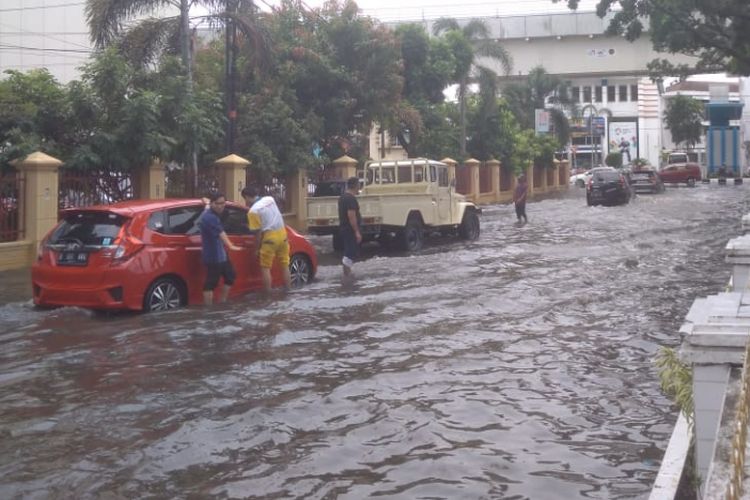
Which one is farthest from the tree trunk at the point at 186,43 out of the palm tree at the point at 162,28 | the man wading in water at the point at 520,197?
the man wading in water at the point at 520,197

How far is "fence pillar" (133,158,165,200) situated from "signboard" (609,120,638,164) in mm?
67712

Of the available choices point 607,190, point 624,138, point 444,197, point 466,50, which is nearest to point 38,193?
point 444,197

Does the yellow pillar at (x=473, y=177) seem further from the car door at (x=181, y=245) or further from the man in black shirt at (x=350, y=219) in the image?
the car door at (x=181, y=245)

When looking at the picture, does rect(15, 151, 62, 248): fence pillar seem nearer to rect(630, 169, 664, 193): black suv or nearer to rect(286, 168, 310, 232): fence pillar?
rect(286, 168, 310, 232): fence pillar

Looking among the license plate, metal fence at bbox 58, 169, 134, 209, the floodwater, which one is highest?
metal fence at bbox 58, 169, 134, 209

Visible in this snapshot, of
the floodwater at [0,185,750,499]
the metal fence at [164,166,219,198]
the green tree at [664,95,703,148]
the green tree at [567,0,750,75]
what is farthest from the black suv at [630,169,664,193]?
the green tree at [664,95,703,148]

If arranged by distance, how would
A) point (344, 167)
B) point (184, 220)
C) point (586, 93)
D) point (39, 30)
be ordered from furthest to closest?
point (586, 93), point (39, 30), point (344, 167), point (184, 220)

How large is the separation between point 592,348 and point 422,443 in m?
3.48

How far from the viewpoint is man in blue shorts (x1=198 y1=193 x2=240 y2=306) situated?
10906mm

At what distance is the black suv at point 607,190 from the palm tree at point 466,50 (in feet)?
22.6

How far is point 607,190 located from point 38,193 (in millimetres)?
25141

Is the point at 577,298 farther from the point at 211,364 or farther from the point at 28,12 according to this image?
the point at 28,12

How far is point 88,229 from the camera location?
1075 centimetres

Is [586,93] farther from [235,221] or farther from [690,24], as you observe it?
[235,221]
